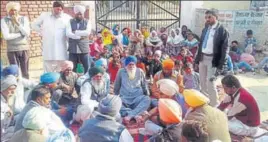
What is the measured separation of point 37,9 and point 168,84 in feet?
18.5

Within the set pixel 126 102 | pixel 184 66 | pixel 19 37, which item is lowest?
pixel 126 102

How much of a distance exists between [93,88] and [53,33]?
50.3 inches

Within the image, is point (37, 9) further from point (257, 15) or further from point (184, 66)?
point (257, 15)

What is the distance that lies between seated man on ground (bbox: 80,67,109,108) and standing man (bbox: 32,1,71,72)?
1.04m

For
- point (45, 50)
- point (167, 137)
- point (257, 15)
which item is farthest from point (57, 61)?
point (257, 15)

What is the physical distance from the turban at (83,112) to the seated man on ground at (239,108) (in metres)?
1.72

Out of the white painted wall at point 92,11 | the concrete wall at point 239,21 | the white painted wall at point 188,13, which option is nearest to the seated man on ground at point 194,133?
the concrete wall at point 239,21

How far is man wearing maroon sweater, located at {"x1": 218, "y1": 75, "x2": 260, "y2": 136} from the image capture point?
397 cm

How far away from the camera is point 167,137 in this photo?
338 cm

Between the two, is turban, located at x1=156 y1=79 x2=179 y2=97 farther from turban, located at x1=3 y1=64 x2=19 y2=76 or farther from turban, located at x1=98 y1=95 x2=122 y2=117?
turban, located at x1=3 y1=64 x2=19 y2=76

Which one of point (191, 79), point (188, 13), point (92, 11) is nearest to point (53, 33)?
point (191, 79)

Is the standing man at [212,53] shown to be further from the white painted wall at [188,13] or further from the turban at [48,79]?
the white painted wall at [188,13]

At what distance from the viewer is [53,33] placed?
18.1 ft

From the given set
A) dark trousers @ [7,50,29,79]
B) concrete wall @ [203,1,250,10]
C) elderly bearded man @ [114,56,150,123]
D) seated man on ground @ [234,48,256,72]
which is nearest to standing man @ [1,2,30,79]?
dark trousers @ [7,50,29,79]
